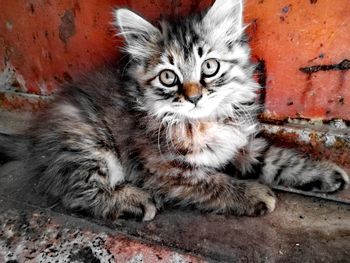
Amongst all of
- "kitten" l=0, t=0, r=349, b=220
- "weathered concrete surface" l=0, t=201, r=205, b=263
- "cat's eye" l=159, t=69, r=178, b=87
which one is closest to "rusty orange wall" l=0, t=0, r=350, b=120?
"kitten" l=0, t=0, r=349, b=220

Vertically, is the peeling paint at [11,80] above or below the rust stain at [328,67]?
above

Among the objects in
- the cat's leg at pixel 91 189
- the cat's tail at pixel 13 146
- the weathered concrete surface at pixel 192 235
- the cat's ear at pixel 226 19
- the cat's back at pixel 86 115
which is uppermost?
the cat's ear at pixel 226 19

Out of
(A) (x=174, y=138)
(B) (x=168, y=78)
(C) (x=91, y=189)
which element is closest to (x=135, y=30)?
(B) (x=168, y=78)

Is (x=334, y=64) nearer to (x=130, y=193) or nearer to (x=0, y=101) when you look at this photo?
(x=130, y=193)

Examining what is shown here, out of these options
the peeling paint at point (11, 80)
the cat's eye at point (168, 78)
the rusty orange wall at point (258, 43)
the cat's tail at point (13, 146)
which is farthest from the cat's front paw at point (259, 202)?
the peeling paint at point (11, 80)

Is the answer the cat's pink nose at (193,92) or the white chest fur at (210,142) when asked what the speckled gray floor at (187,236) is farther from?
the cat's pink nose at (193,92)

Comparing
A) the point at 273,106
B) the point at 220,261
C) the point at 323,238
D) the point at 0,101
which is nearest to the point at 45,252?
the point at 220,261
